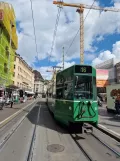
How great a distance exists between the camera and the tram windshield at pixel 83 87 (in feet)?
38.2

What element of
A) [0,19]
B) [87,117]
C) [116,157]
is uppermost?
[0,19]

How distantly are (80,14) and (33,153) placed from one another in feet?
190

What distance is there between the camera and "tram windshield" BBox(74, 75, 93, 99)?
38.2ft

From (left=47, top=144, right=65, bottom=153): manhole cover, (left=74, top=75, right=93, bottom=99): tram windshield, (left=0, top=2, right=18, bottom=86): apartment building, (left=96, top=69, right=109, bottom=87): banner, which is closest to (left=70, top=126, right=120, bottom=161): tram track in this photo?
(left=47, top=144, right=65, bottom=153): manhole cover

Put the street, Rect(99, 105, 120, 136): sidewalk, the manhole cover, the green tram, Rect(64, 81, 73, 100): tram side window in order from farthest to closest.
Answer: Rect(99, 105, 120, 136): sidewalk → Rect(64, 81, 73, 100): tram side window → the green tram → the manhole cover → the street

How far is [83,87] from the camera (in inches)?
464

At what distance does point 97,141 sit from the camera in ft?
32.4

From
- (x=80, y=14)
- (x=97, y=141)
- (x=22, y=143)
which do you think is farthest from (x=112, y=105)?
(x=80, y=14)

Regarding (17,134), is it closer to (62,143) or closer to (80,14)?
(62,143)

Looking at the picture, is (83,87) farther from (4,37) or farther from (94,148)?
(4,37)

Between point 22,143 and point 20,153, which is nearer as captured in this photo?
point 20,153

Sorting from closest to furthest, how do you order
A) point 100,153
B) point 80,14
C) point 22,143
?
point 100,153
point 22,143
point 80,14

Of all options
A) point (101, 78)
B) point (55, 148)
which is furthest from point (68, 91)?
point (101, 78)

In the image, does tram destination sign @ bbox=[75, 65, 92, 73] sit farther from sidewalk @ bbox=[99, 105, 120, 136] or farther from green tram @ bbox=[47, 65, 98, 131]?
sidewalk @ bbox=[99, 105, 120, 136]
